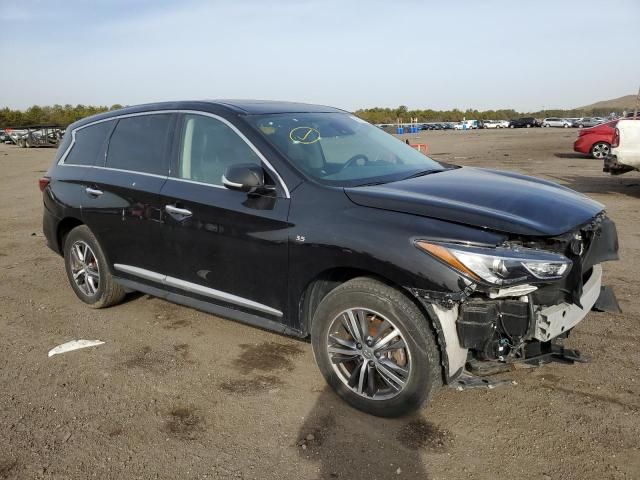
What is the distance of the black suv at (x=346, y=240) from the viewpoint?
2.99 metres

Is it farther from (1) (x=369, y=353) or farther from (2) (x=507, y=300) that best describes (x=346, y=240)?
(2) (x=507, y=300)

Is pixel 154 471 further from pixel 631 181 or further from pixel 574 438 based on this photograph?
pixel 631 181

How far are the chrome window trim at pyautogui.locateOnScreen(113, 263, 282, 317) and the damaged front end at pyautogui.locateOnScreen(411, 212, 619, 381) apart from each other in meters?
1.24

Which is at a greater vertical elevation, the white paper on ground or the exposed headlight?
the exposed headlight

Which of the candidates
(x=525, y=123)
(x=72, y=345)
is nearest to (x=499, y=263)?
(x=72, y=345)

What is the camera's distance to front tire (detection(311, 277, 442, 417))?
311 centimetres

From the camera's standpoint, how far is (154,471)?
9.66ft

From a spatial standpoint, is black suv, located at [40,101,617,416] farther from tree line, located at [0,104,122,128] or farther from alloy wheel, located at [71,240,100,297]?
tree line, located at [0,104,122,128]

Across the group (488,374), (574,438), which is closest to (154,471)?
(488,374)

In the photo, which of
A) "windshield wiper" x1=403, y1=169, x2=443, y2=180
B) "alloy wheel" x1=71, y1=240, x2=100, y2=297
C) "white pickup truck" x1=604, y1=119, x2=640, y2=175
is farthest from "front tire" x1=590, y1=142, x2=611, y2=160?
"alloy wheel" x1=71, y1=240, x2=100, y2=297

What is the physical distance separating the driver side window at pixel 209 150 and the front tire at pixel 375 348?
1.19 m

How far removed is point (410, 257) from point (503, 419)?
3.97 ft

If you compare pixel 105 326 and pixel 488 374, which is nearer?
pixel 488 374

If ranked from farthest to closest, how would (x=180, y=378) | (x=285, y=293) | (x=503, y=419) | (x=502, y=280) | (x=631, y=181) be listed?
(x=631, y=181) → (x=180, y=378) → (x=285, y=293) → (x=503, y=419) → (x=502, y=280)
